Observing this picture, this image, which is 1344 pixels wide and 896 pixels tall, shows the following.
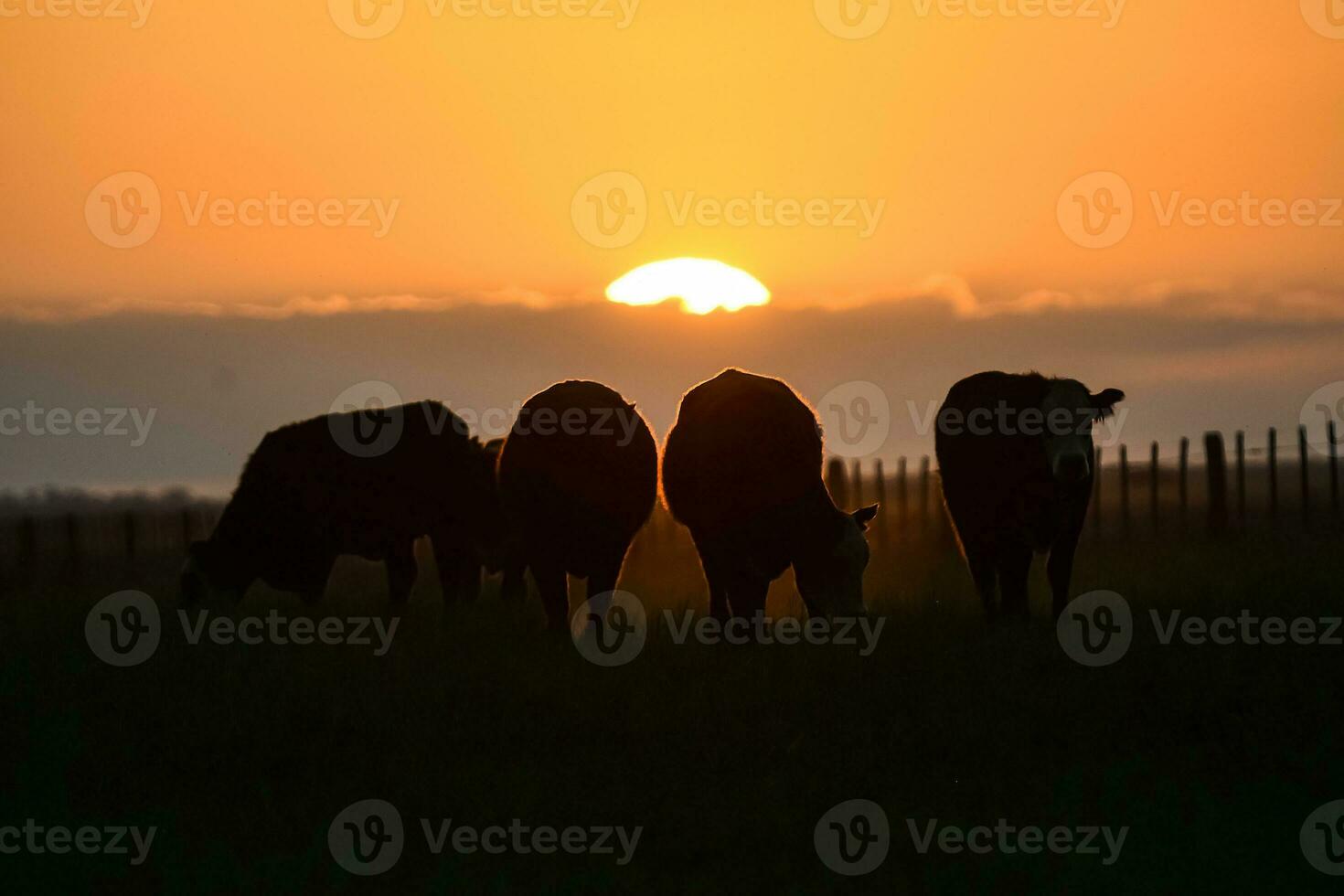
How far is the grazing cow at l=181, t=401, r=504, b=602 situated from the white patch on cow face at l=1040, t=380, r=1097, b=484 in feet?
20.1

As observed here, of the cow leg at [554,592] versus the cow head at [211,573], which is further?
the cow head at [211,573]

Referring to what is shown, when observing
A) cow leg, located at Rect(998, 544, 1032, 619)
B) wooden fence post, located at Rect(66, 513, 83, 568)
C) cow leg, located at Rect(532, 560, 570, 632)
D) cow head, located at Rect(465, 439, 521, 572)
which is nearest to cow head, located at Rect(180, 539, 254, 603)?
cow head, located at Rect(465, 439, 521, 572)

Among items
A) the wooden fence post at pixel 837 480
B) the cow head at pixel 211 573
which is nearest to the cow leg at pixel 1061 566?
the cow head at pixel 211 573

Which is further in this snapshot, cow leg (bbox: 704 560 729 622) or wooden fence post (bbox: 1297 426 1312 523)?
wooden fence post (bbox: 1297 426 1312 523)

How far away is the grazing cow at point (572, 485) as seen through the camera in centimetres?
1203

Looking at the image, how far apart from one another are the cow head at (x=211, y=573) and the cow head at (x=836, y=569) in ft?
20.7

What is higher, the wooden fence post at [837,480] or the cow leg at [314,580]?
the wooden fence post at [837,480]

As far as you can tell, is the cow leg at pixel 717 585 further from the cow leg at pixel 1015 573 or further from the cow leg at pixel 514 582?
the cow leg at pixel 514 582

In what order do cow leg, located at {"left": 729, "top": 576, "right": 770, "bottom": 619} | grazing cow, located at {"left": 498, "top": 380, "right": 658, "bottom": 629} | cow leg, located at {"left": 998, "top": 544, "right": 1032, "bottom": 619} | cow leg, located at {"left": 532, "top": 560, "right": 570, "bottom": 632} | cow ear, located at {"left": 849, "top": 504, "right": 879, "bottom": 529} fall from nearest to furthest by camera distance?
cow leg, located at {"left": 729, "top": 576, "right": 770, "bottom": 619} < cow ear, located at {"left": 849, "top": 504, "right": 879, "bottom": 529} < cow leg, located at {"left": 532, "top": 560, "right": 570, "bottom": 632} < grazing cow, located at {"left": 498, "top": 380, "right": 658, "bottom": 629} < cow leg, located at {"left": 998, "top": 544, "right": 1032, "bottom": 619}

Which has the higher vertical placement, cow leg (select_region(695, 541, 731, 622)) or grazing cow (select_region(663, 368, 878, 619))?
grazing cow (select_region(663, 368, 878, 619))

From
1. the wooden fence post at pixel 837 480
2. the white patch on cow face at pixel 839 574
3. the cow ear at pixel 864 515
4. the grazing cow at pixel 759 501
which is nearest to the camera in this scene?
the white patch on cow face at pixel 839 574

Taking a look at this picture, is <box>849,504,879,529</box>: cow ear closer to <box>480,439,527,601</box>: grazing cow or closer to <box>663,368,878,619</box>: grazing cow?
<box>663,368,878,619</box>: grazing cow

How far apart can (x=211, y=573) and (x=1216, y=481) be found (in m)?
16.6

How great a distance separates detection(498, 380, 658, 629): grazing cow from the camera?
12.0m
